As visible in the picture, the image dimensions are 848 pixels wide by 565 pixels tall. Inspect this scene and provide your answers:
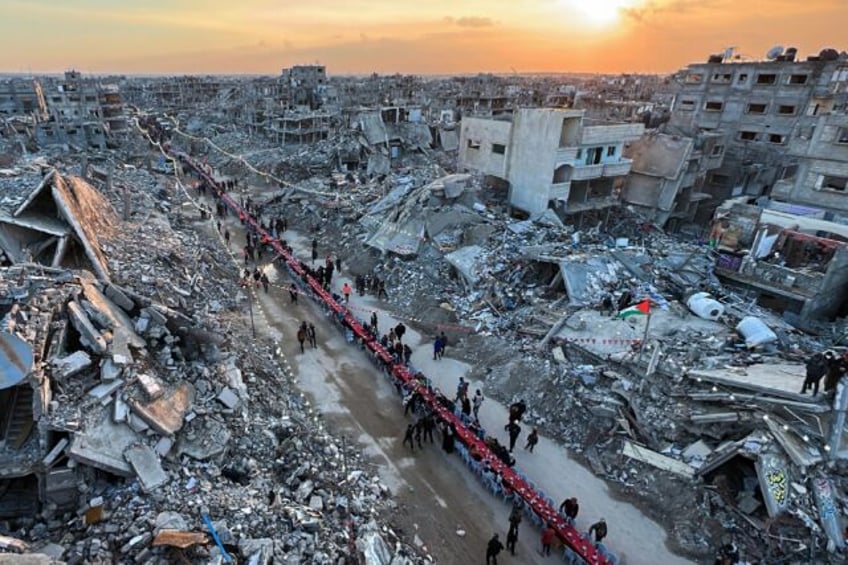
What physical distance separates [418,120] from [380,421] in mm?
45017

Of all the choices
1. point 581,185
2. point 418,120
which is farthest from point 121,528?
point 418,120

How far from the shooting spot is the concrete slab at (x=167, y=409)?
1073 cm

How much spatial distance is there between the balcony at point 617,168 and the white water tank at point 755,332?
51.0ft

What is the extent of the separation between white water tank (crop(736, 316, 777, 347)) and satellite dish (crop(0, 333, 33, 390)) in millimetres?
19732

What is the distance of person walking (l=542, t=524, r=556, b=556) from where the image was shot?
A: 33.9ft

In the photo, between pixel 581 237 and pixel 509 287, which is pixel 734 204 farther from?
pixel 509 287

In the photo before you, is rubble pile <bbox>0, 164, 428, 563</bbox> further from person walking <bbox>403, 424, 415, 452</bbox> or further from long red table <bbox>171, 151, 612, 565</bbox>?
long red table <bbox>171, 151, 612, 565</bbox>

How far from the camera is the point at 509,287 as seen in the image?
2114 cm

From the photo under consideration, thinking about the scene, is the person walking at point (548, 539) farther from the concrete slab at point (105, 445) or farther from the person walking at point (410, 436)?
the concrete slab at point (105, 445)

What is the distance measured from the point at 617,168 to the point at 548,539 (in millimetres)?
25326

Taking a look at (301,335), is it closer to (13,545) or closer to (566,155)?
(13,545)

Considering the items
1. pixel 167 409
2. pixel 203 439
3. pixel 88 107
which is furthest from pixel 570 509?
pixel 88 107

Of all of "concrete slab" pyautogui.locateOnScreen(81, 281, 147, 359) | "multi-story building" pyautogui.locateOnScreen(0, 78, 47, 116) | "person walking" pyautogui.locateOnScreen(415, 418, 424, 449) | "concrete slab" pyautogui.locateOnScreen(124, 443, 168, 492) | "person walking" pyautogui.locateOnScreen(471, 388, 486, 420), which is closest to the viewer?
"concrete slab" pyautogui.locateOnScreen(124, 443, 168, 492)

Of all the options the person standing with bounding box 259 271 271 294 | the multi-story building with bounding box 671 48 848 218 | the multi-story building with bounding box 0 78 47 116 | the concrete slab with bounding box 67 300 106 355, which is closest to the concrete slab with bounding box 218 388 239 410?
the concrete slab with bounding box 67 300 106 355
